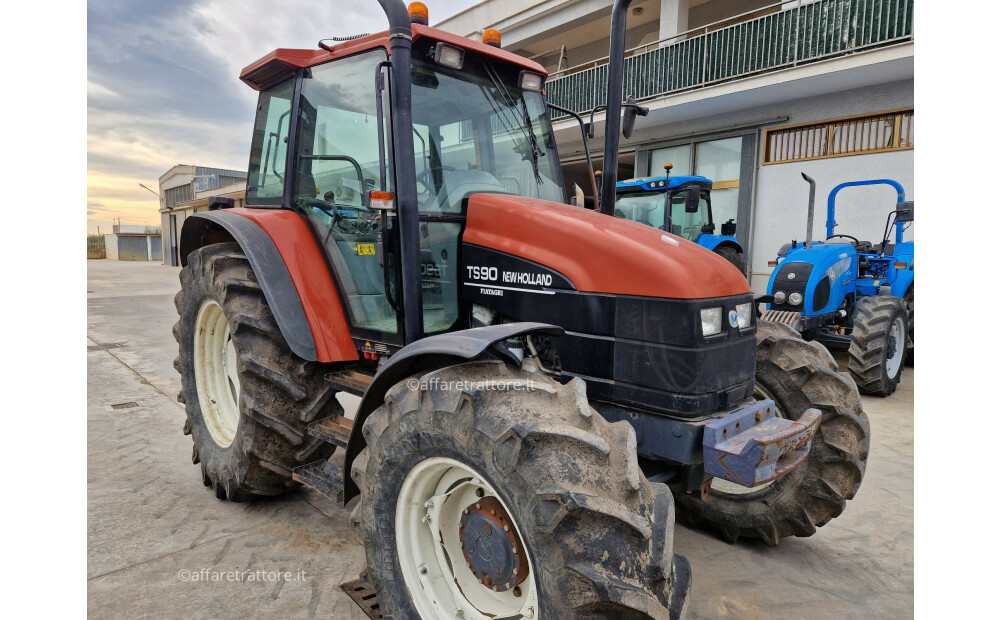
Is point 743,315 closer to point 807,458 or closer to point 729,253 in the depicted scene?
point 807,458

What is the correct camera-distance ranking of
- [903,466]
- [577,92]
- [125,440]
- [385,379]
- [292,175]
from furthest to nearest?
[577,92] → [125,440] → [903,466] → [292,175] → [385,379]

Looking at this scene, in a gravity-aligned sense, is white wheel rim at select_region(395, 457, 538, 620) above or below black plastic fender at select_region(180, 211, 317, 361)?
below

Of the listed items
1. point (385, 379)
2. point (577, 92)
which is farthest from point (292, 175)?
point (577, 92)

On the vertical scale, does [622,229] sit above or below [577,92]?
below

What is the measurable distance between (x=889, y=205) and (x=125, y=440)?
10.7m

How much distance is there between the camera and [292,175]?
3275 millimetres

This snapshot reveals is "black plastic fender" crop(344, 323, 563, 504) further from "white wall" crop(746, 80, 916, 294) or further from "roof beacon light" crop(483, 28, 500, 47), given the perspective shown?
"white wall" crop(746, 80, 916, 294)

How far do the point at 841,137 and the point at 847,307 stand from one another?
4713 millimetres

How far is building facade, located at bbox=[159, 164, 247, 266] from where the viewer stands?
101 feet

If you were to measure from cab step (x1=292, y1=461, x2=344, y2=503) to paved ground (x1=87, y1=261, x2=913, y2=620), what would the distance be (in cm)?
31

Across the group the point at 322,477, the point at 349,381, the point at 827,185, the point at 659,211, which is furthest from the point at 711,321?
the point at 827,185

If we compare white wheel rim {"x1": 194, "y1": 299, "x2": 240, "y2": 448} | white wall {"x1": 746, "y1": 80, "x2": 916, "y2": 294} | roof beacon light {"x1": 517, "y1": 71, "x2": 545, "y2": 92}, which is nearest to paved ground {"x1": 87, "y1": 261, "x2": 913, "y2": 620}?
white wheel rim {"x1": 194, "y1": 299, "x2": 240, "y2": 448}

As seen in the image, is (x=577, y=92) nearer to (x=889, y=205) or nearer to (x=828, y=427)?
(x=889, y=205)

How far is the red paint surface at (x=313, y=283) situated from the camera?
2.95 m
